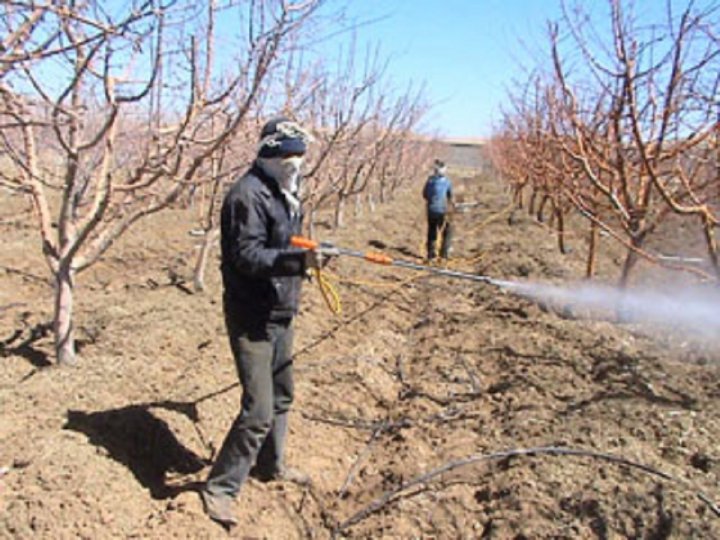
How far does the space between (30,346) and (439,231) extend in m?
7.08

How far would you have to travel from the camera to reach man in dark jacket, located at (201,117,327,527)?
9.67 feet

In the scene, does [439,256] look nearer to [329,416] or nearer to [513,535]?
[329,416]

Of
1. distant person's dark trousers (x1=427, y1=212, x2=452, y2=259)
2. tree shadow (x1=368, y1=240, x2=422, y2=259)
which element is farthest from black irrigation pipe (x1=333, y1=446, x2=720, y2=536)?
tree shadow (x1=368, y1=240, x2=422, y2=259)

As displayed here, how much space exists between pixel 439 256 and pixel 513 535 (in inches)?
324

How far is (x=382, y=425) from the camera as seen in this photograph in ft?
14.4

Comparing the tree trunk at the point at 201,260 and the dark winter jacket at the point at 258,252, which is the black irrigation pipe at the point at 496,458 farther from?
the tree trunk at the point at 201,260

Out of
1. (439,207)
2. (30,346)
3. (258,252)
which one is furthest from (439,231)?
(258,252)

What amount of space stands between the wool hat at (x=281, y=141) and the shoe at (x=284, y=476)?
1.74 metres

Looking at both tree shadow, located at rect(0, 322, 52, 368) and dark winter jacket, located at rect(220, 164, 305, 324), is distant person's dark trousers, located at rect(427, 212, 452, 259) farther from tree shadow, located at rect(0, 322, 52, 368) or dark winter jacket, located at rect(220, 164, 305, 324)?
dark winter jacket, located at rect(220, 164, 305, 324)

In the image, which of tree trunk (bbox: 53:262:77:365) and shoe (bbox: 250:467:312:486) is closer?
shoe (bbox: 250:467:312:486)

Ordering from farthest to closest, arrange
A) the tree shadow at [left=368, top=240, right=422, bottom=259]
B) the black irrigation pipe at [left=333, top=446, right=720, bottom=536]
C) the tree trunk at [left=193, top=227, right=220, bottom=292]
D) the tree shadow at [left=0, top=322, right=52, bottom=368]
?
the tree shadow at [left=368, top=240, right=422, bottom=259]
the tree trunk at [left=193, top=227, right=220, bottom=292]
the tree shadow at [left=0, top=322, right=52, bottom=368]
the black irrigation pipe at [left=333, top=446, right=720, bottom=536]

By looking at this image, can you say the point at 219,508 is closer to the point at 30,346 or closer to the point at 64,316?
the point at 64,316

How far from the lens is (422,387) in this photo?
16.6ft

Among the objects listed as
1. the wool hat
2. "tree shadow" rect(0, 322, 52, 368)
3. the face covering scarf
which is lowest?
"tree shadow" rect(0, 322, 52, 368)
